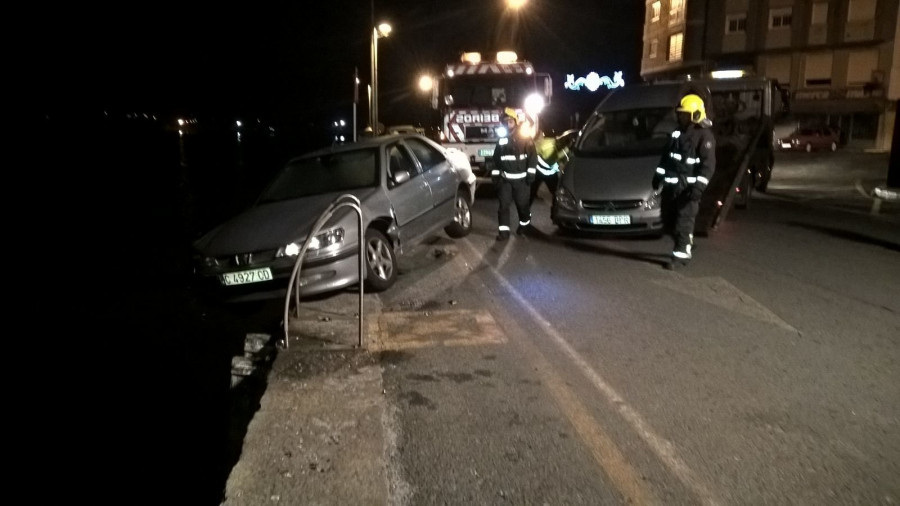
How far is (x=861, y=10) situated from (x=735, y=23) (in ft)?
23.9

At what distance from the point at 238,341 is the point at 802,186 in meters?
15.0

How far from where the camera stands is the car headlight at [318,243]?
6879 millimetres

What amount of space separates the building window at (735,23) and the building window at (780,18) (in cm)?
161

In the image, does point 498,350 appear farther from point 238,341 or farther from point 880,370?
point 238,341

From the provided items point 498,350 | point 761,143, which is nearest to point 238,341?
point 498,350

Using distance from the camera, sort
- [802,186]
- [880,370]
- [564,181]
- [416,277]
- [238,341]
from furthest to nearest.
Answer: [802,186] → [564,181] → [416,277] → [238,341] → [880,370]

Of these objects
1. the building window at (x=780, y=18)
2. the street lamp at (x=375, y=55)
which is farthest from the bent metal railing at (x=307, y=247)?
the building window at (x=780, y=18)

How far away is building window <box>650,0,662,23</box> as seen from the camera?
51.6m

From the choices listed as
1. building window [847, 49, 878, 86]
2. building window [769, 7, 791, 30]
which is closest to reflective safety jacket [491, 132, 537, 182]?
building window [847, 49, 878, 86]

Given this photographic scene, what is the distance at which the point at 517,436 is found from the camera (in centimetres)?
418

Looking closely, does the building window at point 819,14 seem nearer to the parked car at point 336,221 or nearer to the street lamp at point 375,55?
the street lamp at point 375,55

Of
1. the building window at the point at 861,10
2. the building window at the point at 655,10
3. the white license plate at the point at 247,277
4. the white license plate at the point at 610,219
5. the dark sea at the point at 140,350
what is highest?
the building window at the point at 655,10

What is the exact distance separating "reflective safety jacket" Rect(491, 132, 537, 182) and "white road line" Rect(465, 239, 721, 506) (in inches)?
157

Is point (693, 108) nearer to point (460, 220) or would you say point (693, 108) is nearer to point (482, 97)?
point (460, 220)
